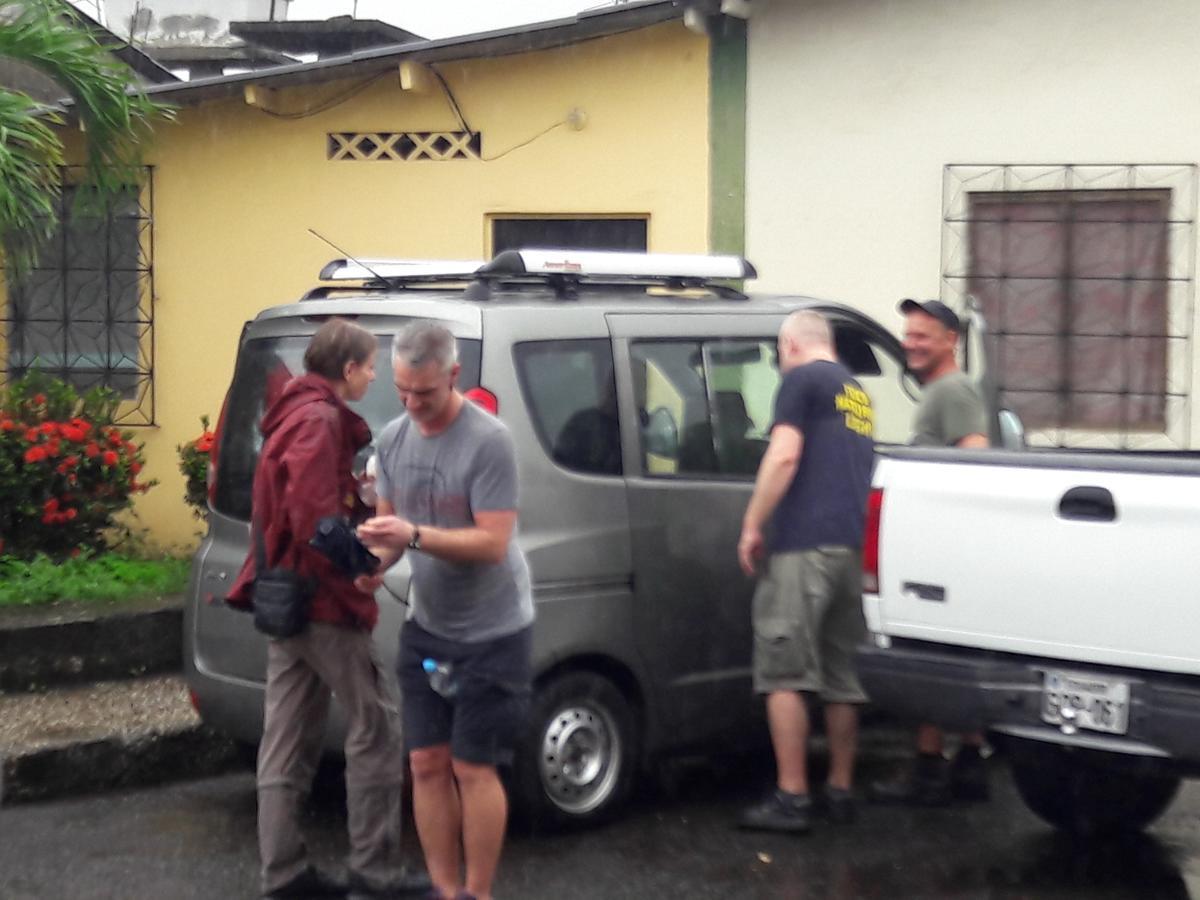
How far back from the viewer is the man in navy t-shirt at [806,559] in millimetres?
6125

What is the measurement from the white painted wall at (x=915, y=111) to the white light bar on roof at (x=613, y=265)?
3.35 metres

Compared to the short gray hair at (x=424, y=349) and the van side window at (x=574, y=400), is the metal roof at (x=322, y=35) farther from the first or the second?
the short gray hair at (x=424, y=349)

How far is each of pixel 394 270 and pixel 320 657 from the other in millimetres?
1896

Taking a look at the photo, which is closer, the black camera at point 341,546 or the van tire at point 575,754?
the black camera at point 341,546

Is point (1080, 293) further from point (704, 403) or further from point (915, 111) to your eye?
point (704, 403)

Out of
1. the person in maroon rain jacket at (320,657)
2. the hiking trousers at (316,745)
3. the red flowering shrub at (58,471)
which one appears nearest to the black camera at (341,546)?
the person in maroon rain jacket at (320,657)

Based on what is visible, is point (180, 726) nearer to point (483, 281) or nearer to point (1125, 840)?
point (483, 281)

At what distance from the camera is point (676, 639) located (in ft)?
20.5

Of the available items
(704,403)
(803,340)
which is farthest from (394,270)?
(803,340)

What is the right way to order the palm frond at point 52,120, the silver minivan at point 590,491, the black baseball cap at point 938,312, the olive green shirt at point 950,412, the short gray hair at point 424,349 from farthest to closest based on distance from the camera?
the palm frond at point 52,120
the black baseball cap at point 938,312
the olive green shirt at point 950,412
the silver minivan at point 590,491
the short gray hair at point 424,349

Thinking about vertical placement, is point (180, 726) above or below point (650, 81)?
below

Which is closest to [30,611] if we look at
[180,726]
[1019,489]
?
[180,726]

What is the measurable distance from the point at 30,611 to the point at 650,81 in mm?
4599

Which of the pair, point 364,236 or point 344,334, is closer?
point 344,334
